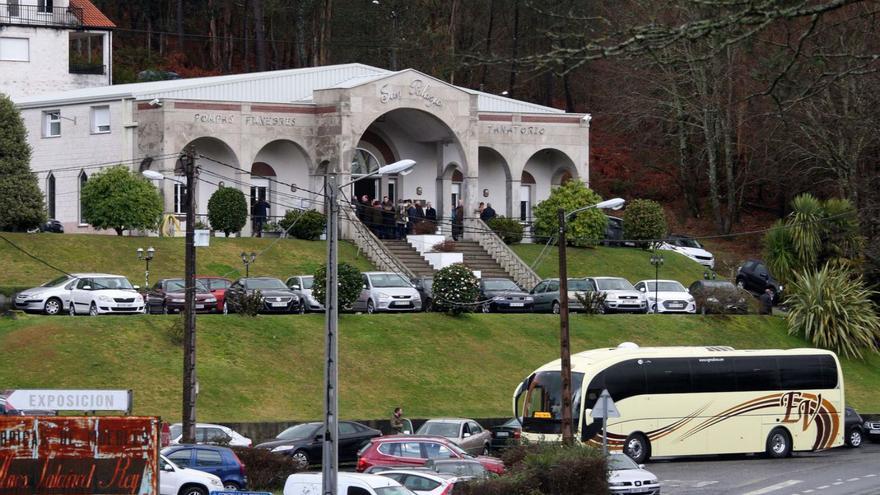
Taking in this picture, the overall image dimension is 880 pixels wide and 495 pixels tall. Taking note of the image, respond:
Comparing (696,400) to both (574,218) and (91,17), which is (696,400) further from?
(91,17)

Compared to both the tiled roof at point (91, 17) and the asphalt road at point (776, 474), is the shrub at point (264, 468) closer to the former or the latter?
the asphalt road at point (776, 474)

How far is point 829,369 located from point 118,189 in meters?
26.3

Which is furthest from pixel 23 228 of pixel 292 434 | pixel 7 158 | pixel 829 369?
pixel 829 369

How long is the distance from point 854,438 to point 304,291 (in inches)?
706

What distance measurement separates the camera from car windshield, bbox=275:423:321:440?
1342 inches

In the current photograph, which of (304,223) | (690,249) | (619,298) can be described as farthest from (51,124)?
(690,249)

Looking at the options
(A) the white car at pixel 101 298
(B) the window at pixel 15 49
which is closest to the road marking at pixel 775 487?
(A) the white car at pixel 101 298

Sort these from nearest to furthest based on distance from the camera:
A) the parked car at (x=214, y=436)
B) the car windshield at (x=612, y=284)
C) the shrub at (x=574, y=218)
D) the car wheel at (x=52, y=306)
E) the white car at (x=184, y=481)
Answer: the white car at (x=184, y=481), the parked car at (x=214, y=436), the car wheel at (x=52, y=306), the car windshield at (x=612, y=284), the shrub at (x=574, y=218)

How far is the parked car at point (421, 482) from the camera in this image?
26359mm

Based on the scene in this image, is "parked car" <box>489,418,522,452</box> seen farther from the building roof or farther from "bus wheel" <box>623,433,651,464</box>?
the building roof

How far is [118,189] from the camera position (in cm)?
5431

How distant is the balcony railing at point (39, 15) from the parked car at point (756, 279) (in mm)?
36448

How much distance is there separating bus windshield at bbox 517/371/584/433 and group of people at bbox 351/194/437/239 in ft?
75.7

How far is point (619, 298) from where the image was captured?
5403 cm
